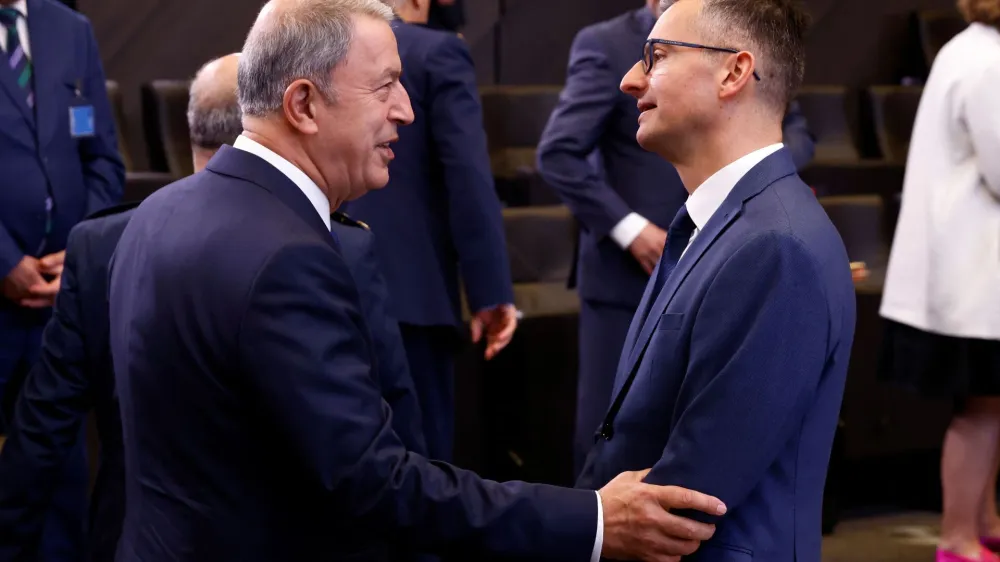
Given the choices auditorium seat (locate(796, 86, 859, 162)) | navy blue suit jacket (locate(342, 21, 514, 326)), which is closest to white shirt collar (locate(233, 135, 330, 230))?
navy blue suit jacket (locate(342, 21, 514, 326))

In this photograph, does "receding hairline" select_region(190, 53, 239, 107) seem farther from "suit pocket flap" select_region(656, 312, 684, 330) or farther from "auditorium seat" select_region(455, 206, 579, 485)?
"auditorium seat" select_region(455, 206, 579, 485)

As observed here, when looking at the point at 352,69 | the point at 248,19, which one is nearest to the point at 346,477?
the point at 352,69

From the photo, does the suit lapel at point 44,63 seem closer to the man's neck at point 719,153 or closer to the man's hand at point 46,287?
the man's hand at point 46,287

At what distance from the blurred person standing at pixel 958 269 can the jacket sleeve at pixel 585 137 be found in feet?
2.41

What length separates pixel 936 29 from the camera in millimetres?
6074

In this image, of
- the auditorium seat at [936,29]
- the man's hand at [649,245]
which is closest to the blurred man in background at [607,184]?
the man's hand at [649,245]

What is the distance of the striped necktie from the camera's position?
270 centimetres

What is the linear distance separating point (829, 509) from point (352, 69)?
250 cm

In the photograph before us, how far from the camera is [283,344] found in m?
1.23

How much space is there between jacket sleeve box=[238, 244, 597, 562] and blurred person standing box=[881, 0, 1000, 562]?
168 centimetres

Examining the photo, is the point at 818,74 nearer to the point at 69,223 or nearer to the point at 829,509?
the point at 829,509

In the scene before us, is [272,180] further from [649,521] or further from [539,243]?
[539,243]

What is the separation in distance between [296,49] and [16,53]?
1615mm

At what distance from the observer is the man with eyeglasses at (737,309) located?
1.32 meters
